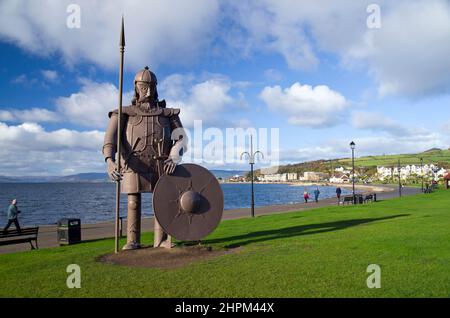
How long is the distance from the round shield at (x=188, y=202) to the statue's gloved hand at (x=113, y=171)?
2.96ft

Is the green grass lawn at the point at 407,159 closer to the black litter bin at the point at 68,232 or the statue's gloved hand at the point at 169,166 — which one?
the black litter bin at the point at 68,232

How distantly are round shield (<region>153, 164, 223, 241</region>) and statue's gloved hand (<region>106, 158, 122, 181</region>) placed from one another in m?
0.90

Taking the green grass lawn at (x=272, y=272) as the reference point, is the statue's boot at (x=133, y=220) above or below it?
above

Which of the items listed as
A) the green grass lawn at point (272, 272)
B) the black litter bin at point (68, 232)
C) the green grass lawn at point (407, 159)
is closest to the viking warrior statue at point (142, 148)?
the green grass lawn at point (272, 272)

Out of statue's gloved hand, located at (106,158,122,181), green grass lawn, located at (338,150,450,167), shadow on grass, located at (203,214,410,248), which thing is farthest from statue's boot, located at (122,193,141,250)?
green grass lawn, located at (338,150,450,167)

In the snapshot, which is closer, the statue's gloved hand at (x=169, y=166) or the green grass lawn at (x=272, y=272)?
the green grass lawn at (x=272, y=272)

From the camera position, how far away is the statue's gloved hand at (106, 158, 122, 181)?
8.91 metres

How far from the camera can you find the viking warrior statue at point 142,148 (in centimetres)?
945

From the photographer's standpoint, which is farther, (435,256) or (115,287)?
(435,256)

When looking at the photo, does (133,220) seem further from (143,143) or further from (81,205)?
(81,205)

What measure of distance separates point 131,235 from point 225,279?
387cm

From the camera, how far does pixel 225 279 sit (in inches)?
262
